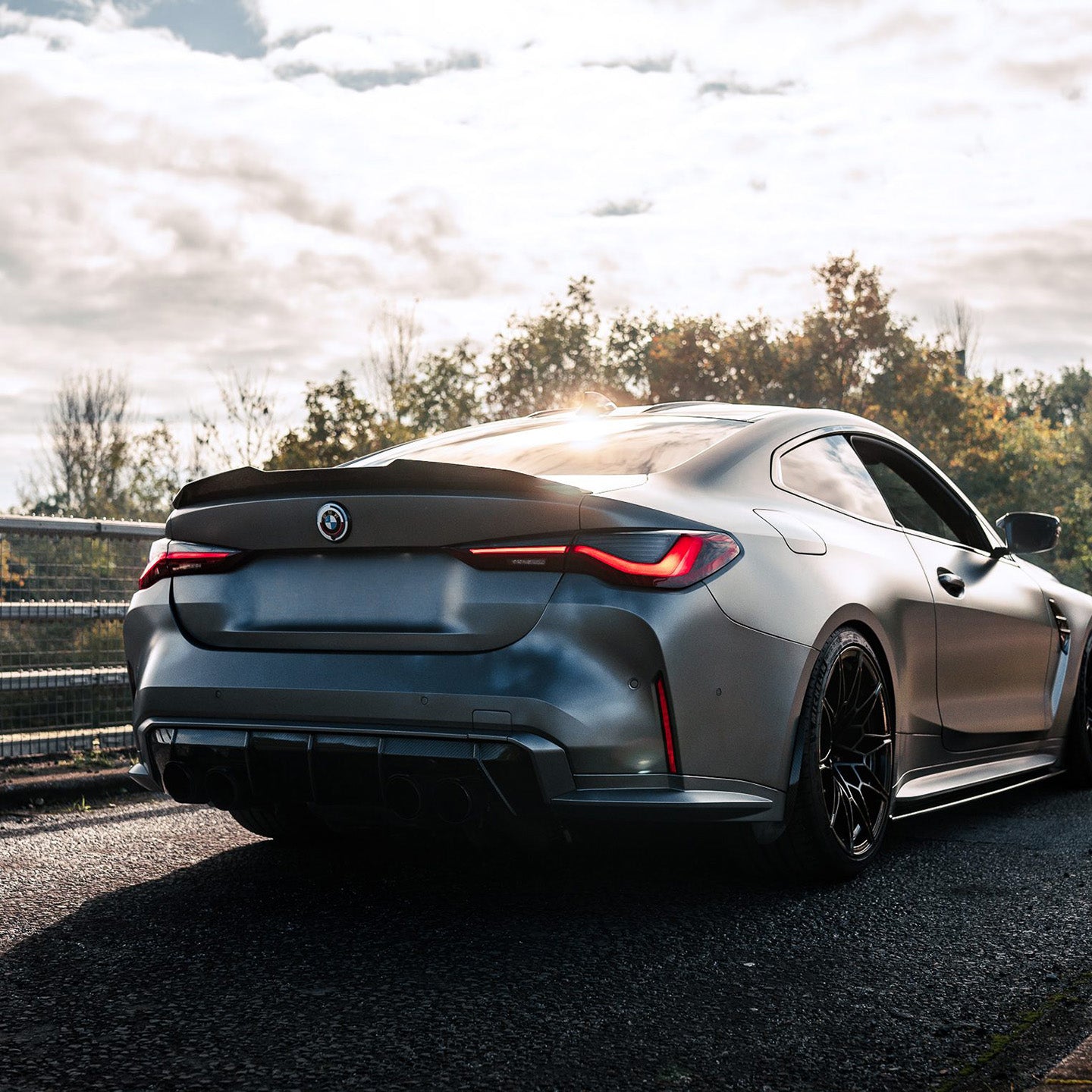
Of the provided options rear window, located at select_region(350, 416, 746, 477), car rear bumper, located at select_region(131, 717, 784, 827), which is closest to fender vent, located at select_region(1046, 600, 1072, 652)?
rear window, located at select_region(350, 416, 746, 477)

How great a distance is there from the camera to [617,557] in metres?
3.23

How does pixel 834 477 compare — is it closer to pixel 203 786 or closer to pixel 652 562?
pixel 652 562

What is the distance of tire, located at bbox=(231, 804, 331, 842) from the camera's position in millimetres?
4328

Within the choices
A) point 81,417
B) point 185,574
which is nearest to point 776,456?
point 185,574

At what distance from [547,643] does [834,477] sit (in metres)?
1.59

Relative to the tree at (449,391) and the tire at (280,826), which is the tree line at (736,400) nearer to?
the tree at (449,391)

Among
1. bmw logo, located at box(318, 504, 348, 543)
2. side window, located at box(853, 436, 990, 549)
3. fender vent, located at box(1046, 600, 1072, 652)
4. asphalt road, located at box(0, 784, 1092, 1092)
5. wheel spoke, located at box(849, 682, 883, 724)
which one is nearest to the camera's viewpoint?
asphalt road, located at box(0, 784, 1092, 1092)

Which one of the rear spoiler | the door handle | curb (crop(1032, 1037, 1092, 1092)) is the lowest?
curb (crop(1032, 1037, 1092, 1092))

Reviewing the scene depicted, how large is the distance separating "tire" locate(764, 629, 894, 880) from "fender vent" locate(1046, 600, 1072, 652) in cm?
191

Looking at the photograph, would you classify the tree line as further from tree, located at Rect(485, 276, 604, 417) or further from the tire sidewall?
the tire sidewall

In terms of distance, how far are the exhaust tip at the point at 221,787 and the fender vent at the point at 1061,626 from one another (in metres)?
3.74

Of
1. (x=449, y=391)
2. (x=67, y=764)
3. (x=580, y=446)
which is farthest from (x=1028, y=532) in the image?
(x=449, y=391)

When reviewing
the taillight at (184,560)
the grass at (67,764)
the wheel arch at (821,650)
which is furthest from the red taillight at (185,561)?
the grass at (67,764)

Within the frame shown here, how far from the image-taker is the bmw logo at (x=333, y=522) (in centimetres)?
343
